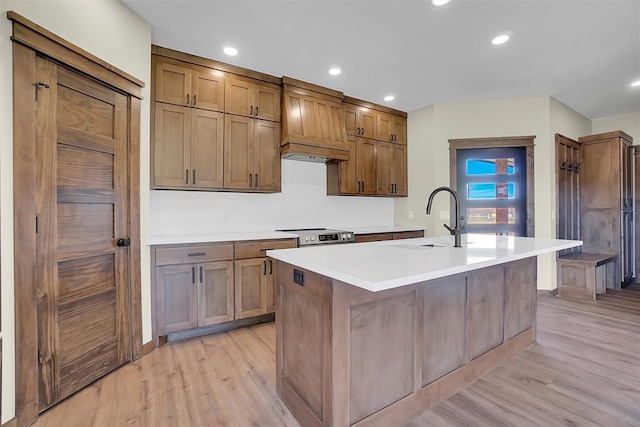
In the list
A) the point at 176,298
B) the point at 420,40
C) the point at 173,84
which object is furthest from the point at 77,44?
the point at 420,40

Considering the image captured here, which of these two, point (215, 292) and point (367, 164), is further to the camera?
point (367, 164)

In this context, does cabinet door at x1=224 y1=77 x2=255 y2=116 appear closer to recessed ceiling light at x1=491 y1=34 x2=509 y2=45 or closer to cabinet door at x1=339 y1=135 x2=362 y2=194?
cabinet door at x1=339 y1=135 x2=362 y2=194

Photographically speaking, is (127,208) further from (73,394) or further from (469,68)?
(469,68)

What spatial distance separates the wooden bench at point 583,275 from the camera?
13.0 feet

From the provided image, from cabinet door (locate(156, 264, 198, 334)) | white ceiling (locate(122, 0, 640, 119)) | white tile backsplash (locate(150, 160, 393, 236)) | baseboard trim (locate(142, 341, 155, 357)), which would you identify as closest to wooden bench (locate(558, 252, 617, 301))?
white ceiling (locate(122, 0, 640, 119))

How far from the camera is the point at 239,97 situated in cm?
332

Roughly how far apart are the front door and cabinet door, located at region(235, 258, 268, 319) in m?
0.94

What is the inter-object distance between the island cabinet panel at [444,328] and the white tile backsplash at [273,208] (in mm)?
2482

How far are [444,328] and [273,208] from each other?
2575 mm

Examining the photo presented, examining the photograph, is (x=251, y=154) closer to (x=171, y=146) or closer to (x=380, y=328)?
(x=171, y=146)

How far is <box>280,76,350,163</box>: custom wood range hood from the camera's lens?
3.52 m

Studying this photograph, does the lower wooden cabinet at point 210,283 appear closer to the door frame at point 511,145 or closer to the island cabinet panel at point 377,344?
the island cabinet panel at point 377,344

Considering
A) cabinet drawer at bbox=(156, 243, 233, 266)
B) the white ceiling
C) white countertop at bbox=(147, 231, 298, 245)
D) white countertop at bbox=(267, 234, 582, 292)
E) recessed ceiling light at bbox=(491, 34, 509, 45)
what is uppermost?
the white ceiling

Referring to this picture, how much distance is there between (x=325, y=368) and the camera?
1.43m
